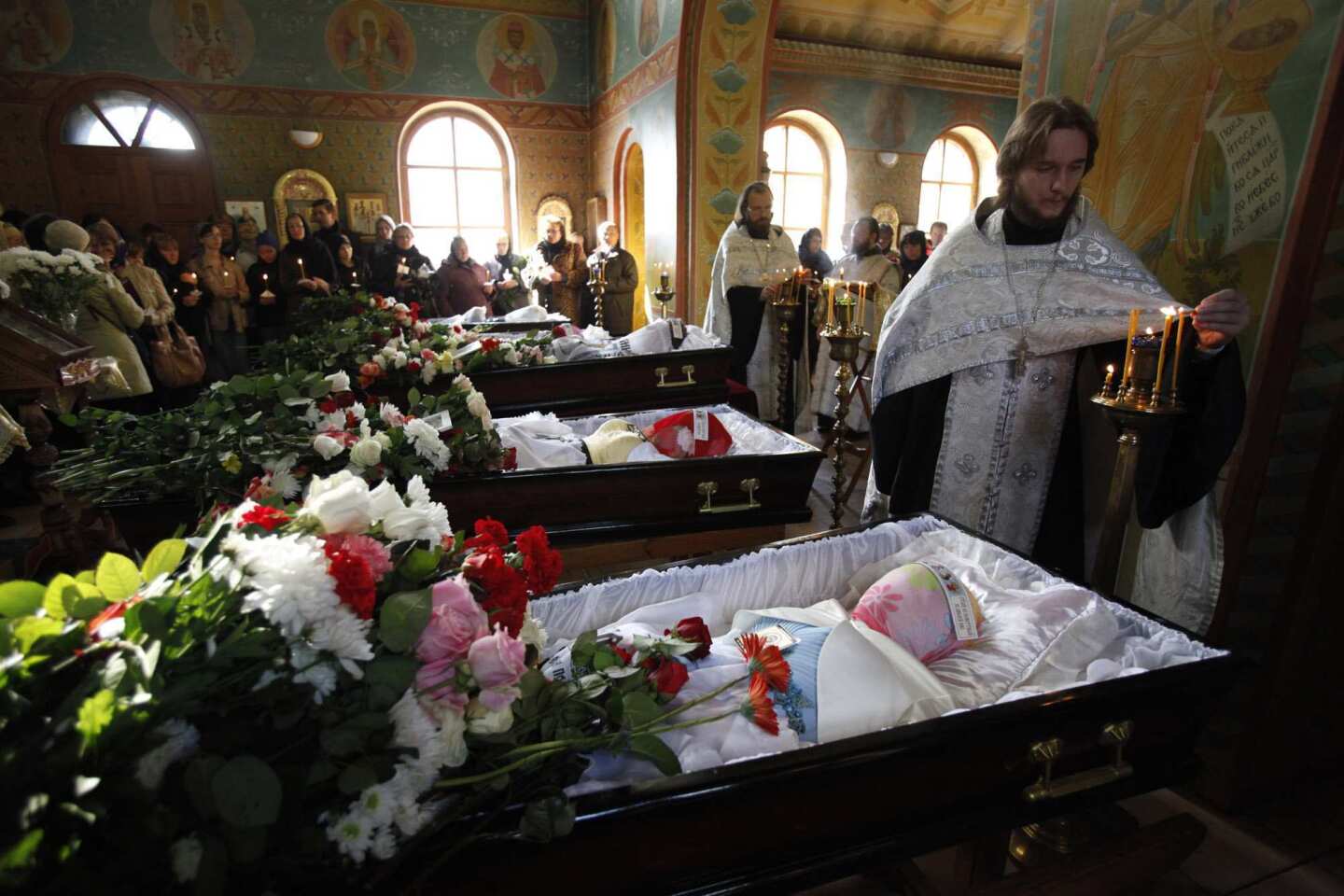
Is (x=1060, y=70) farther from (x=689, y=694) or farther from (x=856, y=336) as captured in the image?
(x=689, y=694)

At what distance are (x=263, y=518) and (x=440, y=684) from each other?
13.8 inches

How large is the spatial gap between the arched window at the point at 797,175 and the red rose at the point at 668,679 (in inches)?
445

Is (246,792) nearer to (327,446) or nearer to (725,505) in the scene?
(327,446)

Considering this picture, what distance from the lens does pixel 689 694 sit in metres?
1.53

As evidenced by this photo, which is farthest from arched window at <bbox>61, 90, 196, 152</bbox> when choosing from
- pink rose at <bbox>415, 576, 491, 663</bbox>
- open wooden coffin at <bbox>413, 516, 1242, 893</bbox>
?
pink rose at <bbox>415, 576, 491, 663</bbox>

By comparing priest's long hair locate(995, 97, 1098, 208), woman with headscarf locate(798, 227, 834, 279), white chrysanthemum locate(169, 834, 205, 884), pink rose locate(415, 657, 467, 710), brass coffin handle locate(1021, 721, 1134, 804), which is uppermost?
priest's long hair locate(995, 97, 1098, 208)

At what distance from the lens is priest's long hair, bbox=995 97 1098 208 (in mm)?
1950

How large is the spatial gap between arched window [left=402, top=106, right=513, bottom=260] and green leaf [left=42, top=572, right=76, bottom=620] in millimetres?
11092

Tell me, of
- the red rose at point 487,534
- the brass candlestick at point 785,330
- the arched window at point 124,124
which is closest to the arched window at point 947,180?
the brass candlestick at point 785,330

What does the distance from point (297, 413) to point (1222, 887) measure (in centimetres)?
321

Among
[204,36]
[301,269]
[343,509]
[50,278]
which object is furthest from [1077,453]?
[204,36]

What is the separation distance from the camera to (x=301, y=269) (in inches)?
294

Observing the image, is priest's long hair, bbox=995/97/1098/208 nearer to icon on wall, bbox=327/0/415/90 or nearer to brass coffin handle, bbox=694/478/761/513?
brass coffin handle, bbox=694/478/761/513

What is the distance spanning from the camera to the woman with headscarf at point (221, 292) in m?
7.28
